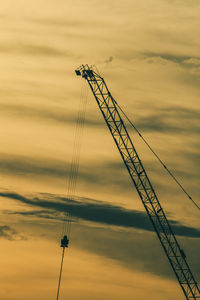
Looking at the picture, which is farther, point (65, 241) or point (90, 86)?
point (90, 86)

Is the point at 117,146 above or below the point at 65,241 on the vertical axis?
above

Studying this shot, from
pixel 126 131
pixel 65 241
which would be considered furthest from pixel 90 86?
pixel 65 241

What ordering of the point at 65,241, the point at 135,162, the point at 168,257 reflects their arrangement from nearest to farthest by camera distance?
the point at 65,241
the point at 135,162
the point at 168,257

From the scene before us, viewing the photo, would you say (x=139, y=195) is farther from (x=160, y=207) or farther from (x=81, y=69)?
(x=81, y=69)

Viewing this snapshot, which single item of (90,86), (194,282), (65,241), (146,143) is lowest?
(65,241)

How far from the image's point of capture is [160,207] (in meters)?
129

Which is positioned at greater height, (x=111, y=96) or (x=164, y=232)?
(x=111, y=96)

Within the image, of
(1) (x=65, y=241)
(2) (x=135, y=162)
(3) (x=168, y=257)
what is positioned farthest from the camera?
(3) (x=168, y=257)

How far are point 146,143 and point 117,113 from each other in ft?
33.0

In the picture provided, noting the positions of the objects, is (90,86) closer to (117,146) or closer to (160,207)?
(117,146)

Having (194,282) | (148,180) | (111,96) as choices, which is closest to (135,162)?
(148,180)

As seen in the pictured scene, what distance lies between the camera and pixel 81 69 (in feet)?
434

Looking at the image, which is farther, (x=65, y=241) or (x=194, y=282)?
(x=194, y=282)

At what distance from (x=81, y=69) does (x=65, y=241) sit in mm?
43058
